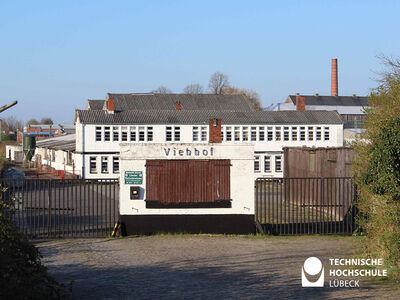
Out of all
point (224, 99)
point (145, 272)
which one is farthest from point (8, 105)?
point (224, 99)

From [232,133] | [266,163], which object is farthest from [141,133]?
[266,163]

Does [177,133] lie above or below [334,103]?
below

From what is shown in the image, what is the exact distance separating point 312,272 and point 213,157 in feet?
19.8

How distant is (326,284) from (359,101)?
88.8 meters

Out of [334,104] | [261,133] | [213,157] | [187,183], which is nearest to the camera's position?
[187,183]

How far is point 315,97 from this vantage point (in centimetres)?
9481

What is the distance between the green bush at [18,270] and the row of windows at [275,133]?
38.6 m

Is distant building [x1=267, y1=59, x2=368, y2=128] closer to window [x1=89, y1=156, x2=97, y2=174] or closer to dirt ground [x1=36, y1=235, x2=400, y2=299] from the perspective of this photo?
window [x1=89, y1=156, x2=97, y2=174]

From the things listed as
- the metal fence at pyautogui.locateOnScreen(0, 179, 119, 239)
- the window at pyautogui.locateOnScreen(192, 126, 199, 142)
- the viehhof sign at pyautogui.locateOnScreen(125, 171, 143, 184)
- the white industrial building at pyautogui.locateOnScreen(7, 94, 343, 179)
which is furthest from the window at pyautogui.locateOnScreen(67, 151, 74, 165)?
the viehhof sign at pyautogui.locateOnScreen(125, 171, 143, 184)

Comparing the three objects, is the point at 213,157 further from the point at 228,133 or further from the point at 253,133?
the point at 253,133

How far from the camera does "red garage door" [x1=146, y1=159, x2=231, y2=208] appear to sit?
1678 centimetres

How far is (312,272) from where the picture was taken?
1167cm

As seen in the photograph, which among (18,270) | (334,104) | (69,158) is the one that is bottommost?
(18,270)

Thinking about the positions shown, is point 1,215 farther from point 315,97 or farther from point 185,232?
point 315,97
